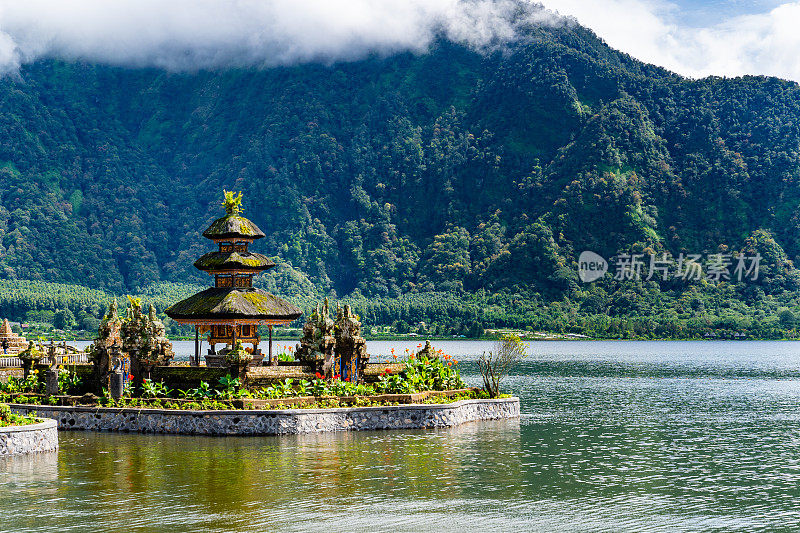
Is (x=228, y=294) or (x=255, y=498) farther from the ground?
(x=228, y=294)

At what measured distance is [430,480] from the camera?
38000 mm

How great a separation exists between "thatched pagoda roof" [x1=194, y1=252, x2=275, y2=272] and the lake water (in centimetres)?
1383

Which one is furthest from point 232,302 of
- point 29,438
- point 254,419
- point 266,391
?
point 29,438

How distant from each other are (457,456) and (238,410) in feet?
36.5

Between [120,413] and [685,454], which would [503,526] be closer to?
[685,454]

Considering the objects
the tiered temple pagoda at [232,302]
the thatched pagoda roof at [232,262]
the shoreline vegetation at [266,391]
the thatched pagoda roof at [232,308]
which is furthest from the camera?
the thatched pagoda roof at [232,262]

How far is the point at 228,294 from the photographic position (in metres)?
59.5

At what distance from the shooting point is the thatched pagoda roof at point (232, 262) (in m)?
60.3

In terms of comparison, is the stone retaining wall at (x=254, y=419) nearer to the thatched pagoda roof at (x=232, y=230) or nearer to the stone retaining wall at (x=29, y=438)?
the stone retaining wall at (x=29, y=438)

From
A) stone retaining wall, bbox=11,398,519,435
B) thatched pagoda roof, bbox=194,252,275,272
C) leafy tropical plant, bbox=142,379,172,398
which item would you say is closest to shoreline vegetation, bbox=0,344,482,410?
leafy tropical plant, bbox=142,379,172,398

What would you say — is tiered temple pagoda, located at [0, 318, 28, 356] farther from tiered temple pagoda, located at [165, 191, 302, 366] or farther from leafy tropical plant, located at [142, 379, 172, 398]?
leafy tropical plant, located at [142, 379, 172, 398]

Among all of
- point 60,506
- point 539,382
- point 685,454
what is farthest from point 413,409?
point 539,382

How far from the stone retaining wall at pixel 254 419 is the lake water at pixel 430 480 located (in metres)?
0.85

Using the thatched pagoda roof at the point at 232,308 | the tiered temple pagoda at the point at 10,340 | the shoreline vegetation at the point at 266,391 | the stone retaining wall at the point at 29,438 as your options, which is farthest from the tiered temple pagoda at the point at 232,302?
the tiered temple pagoda at the point at 10,340
